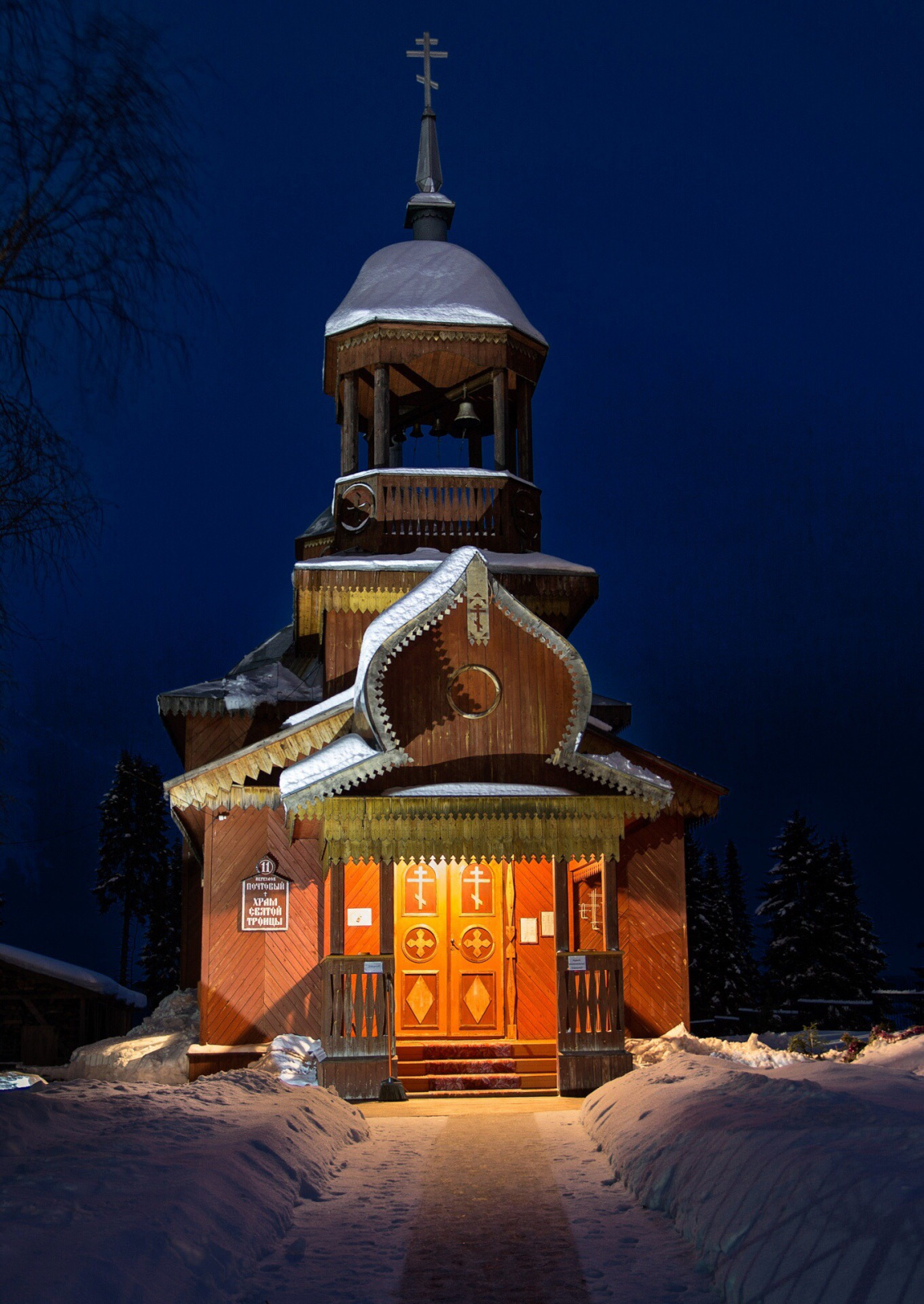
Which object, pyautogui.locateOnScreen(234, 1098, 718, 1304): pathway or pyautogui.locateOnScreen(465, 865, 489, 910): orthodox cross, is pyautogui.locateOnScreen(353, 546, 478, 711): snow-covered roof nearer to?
pyautogui.locateOnScreen(465, 865, 489, 910): orthodox cross

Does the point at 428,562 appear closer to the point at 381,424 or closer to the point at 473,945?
the point at 381,424

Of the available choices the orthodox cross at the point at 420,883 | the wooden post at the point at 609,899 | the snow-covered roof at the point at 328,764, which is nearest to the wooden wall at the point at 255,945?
the orthodox cross at the point at 420,883

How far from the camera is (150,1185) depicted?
21.3 ft

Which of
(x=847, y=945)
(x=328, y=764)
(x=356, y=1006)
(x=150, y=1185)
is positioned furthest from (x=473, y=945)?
(x=847, y=945)

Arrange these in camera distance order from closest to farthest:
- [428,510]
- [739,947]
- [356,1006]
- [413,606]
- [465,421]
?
[356,1006], [413,606], [428,510], [465,421], [739,947]

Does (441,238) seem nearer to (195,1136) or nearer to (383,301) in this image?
(383,301)

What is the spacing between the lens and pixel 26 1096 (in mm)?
9055

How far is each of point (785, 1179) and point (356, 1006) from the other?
8.09m

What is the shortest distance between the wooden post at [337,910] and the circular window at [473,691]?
2.35 m

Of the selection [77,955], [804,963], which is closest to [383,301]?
[804,963]

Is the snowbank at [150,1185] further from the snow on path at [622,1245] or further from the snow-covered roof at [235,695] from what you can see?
the snow-covered roof at [235,695]

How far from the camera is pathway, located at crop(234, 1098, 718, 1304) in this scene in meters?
5.82

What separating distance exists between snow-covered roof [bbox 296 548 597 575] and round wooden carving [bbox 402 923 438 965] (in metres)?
5.46

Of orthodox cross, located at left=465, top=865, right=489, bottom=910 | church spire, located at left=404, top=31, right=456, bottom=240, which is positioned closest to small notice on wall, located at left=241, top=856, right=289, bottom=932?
orthodox cross, located at left=465, top=865, right=489, bottom=910
